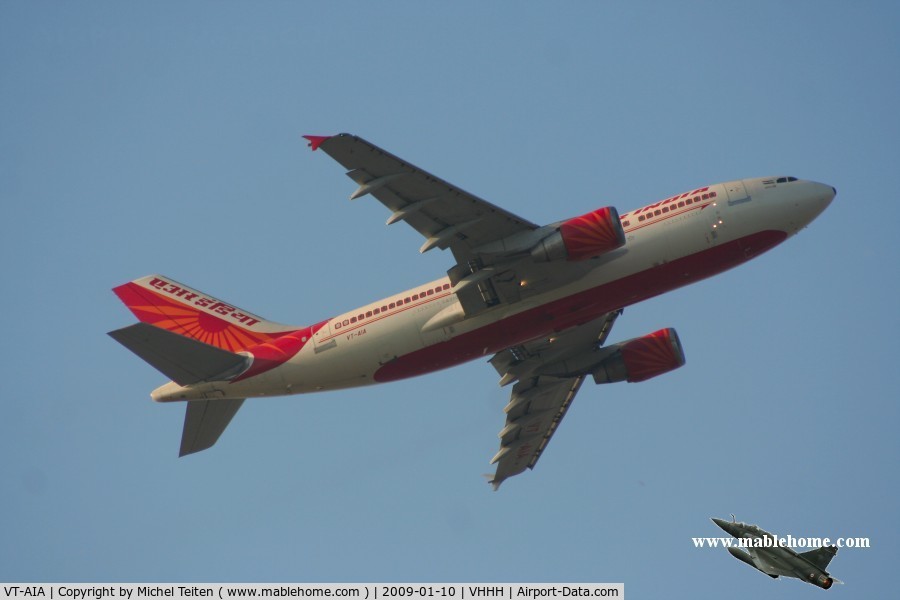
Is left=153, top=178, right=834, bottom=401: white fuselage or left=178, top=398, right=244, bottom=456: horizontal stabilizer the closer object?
left=153, top=178, right=834, bottom=401: white fuselage

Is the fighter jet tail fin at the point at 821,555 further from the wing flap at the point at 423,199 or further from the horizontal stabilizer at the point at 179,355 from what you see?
the horizontal stabilizer at the point at 179,355

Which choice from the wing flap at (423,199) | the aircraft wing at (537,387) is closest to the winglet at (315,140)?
the wing flap at (423,199)

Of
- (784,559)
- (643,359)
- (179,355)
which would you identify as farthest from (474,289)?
(784,559)

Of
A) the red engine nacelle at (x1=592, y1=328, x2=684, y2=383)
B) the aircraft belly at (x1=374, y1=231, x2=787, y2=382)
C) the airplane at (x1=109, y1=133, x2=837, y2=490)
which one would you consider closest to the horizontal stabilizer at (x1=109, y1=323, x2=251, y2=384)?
the airplane at (x1=109, y1=133, x2=837, y2=490)

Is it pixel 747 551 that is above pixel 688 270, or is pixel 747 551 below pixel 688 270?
below

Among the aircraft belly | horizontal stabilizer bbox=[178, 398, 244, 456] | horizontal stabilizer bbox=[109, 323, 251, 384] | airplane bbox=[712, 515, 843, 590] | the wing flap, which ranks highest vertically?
the wing flap

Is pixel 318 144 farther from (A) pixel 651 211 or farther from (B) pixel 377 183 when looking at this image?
(A) pixel 651 211

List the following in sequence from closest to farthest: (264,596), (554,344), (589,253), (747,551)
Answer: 1. (747,551)
2. (264,596)
3. (589,253)
4. (554,344)

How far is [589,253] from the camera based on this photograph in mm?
50000

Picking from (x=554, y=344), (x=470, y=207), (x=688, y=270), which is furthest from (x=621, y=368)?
(x=470, y=207)

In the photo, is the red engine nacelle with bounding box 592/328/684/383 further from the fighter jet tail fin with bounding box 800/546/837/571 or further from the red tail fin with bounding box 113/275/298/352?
the fighter jet tail fin with bounding box 800/546/837/571

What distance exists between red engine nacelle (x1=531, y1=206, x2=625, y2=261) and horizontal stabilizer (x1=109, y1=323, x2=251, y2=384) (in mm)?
13648

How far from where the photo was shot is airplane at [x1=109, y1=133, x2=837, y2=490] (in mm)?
50156

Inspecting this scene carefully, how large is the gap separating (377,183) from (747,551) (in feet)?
62.5
